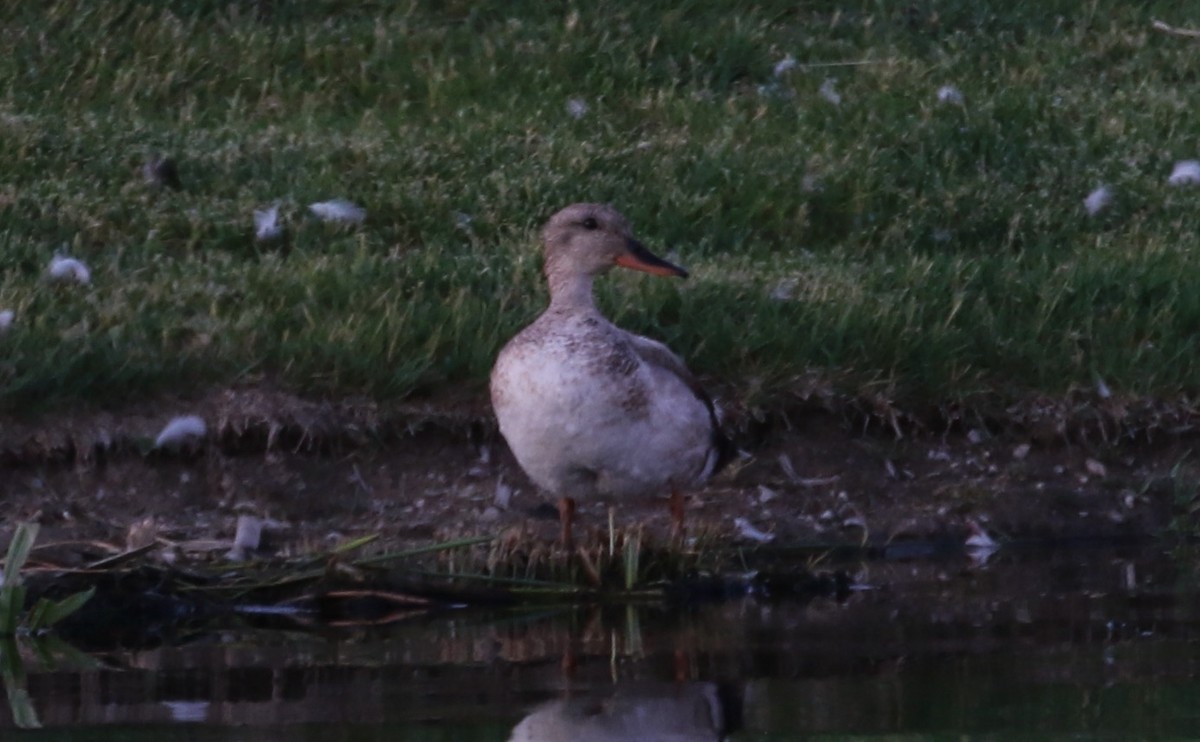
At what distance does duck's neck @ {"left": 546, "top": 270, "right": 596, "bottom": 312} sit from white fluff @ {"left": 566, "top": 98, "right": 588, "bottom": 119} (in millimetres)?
3356

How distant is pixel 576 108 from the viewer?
10766 mm

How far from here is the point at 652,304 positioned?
8.49m

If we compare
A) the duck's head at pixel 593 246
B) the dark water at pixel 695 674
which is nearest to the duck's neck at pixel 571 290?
the duck's head at pixel 593 246

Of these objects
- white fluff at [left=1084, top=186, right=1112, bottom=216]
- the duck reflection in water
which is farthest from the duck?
white fluff at [left=1084, top=186, right=1112, bottom=216]

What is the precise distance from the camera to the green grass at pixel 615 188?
821 cm

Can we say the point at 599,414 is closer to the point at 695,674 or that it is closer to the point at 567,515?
the point at 567,515

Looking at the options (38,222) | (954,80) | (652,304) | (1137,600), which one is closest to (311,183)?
(38,222)

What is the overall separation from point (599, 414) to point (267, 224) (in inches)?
121

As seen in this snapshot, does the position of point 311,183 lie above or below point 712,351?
above

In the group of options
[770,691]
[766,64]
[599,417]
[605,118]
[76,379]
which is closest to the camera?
[770,691]

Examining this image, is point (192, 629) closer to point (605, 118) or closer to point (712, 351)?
point (712, 351)

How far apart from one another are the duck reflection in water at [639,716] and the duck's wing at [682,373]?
83.2 inches

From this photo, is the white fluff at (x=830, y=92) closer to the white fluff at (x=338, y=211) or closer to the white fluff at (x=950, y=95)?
the white fluff at (x=950, y=95)

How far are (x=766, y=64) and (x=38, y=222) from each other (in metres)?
4.13
